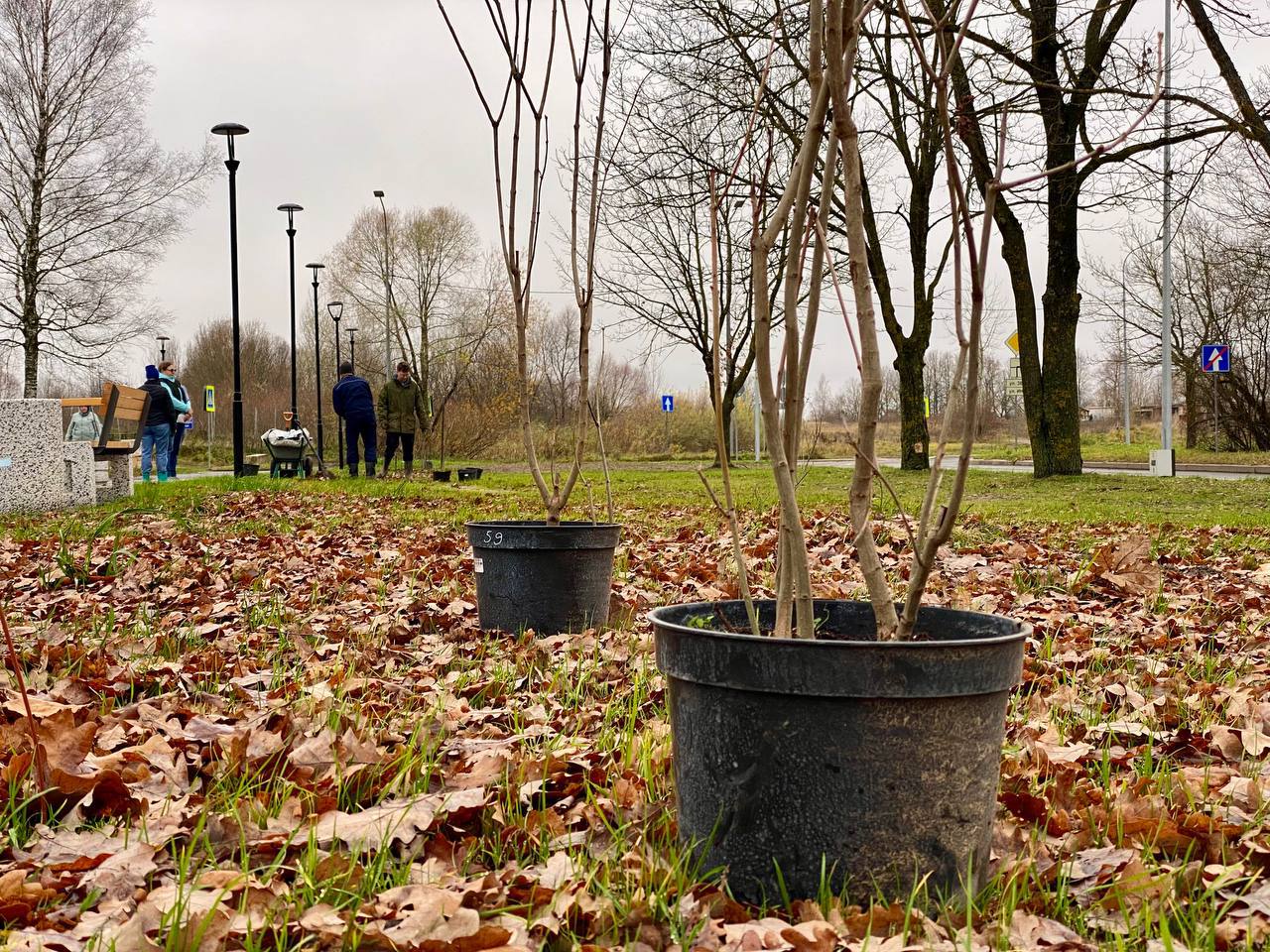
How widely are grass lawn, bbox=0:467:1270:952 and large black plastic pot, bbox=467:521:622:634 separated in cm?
12

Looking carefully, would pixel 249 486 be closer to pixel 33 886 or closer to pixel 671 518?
pixel 671 518

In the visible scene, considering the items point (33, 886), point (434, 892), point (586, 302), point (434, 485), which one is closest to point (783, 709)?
point (434, 892)

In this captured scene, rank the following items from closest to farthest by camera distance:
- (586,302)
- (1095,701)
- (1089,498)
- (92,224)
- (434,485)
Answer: (1095,701) < (586,302) < (1089,498) < (434,485) < (92,224)

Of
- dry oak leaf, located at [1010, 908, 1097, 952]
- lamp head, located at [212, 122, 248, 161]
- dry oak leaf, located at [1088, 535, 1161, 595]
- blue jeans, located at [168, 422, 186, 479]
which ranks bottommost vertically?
dry oak leaf, located at [1010, 908, 1097, 952]

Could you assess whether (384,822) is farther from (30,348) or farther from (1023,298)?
(30,348)

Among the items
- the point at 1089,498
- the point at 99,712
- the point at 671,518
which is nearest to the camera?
the point at 99,712

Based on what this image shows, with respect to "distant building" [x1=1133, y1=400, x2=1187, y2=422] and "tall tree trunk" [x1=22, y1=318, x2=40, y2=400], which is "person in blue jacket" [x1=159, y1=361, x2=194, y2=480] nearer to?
"tall tree trunk" [x1=22, y1=318, x2=40, y2=400]

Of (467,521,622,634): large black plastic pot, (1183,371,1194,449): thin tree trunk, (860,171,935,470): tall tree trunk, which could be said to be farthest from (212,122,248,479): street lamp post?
(1183,371,1194,449): thin tree trunk

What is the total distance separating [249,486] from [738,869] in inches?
416

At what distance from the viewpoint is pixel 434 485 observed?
1352 cm

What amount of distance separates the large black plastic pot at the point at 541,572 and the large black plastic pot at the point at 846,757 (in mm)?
2168

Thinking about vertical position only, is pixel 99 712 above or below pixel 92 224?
below

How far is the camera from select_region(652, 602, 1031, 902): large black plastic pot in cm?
163

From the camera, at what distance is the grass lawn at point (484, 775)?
1.64 m
